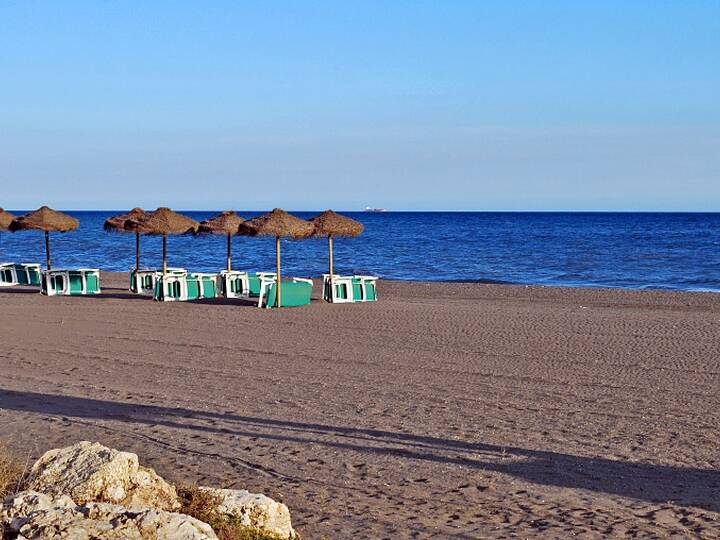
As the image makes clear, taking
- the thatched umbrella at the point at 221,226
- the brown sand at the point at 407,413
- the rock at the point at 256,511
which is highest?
the thatched umbrella at the point at 221,226

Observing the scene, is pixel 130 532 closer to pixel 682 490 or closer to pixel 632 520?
pixel 632 520

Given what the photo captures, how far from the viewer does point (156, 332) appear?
44.2 ft

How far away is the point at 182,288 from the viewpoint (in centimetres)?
1853

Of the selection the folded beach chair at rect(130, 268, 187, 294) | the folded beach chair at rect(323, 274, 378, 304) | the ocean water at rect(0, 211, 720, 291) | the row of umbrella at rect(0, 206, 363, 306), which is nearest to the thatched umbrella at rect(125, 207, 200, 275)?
the row of umbrella at rect(0, 206, 363, 306)

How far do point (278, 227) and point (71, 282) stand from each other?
5656 mm

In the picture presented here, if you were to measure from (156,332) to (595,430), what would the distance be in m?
8.00

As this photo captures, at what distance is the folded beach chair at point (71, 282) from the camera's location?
1977cm

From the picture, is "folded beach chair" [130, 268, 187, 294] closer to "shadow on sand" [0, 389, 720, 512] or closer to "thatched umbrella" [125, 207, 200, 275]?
"thatched umbrella" [125, 207, 200, 275]

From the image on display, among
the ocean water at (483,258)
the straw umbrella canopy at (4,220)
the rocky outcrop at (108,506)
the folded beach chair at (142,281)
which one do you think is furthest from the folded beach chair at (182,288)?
the rocky outcrop at (108,506)

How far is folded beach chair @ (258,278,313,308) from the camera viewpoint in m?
17.0

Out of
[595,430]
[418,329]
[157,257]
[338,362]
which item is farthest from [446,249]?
[595,430]

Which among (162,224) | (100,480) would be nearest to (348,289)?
(162,224)

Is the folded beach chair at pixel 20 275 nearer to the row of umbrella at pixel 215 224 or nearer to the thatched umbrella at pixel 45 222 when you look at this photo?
the row of umbrella at pixel 215 224

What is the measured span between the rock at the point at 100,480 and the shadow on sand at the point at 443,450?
2.37 m
